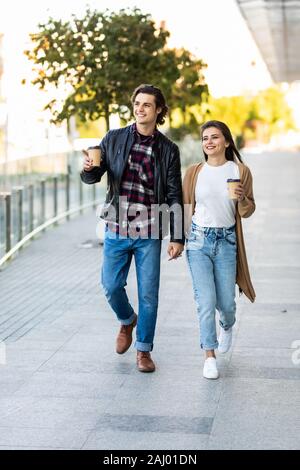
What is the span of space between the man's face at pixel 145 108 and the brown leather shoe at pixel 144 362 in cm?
152

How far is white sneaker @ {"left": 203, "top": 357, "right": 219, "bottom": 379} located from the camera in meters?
6.46

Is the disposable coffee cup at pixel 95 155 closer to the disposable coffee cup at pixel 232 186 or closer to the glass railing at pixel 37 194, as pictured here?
the disposable coffee cup at pixel 232 186

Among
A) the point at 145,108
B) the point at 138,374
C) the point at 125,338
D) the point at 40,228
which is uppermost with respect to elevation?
the point at 145,108

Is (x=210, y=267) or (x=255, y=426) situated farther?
(x=210, y=267)

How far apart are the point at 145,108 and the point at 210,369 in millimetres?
1707

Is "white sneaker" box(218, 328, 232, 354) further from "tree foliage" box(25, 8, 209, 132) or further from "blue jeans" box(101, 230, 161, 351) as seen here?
"tree foliage" box(25, 8, 209, 132)

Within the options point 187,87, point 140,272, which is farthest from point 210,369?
point 187,87

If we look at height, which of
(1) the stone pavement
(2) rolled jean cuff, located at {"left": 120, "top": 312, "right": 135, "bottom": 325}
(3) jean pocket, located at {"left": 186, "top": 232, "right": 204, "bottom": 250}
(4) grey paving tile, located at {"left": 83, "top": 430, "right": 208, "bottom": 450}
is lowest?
(1) the stone pavement

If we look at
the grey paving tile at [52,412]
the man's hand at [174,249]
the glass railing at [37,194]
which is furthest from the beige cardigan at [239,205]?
the glass railing at [37,194]

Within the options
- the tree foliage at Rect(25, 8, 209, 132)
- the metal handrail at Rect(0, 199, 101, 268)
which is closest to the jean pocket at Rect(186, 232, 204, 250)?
the metal handrail at Rect(0, 199, 101, 268)

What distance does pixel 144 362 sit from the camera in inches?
263

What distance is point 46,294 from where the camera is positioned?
9930mm

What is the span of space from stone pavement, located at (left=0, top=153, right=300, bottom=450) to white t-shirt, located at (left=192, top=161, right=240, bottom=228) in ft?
3.33

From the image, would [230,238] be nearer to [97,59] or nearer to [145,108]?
[145,108]
